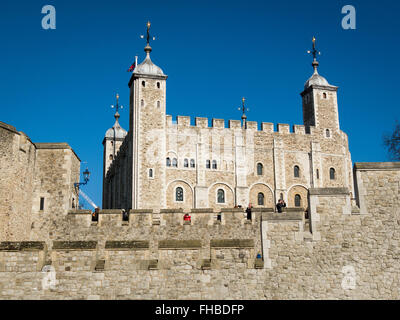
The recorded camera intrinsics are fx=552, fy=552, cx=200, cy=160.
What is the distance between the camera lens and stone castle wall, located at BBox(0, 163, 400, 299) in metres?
13.0

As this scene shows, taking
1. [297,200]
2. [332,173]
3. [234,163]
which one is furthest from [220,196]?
[332,173]

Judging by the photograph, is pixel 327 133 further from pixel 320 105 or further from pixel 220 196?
pixel 220 196

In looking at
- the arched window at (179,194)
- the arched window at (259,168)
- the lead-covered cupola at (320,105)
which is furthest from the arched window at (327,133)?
the arched window at (179,194)

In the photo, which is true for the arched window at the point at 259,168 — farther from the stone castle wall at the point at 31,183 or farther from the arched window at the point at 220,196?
the stone castle wall at the point at 31,183

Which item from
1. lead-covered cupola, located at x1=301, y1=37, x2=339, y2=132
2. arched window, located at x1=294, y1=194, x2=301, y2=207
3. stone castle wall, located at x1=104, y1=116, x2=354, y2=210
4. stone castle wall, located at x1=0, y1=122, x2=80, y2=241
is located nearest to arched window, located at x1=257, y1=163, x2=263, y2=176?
stone castle wall, located at x1=104, y1=116, x2=354, y2=210

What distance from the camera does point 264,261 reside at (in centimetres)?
1345

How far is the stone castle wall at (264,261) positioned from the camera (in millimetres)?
12961

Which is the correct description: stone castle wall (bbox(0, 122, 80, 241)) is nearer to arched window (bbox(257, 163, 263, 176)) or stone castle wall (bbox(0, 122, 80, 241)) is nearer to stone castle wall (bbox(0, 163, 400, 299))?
stone castle wall (bbox(0, 163, 400, 299))

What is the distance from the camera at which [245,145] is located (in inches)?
1884

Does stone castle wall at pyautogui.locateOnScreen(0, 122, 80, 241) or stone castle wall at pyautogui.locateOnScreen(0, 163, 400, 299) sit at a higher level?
stone castle wall at pyautogui.locateOnScreen(0, 122, 80, 241)
